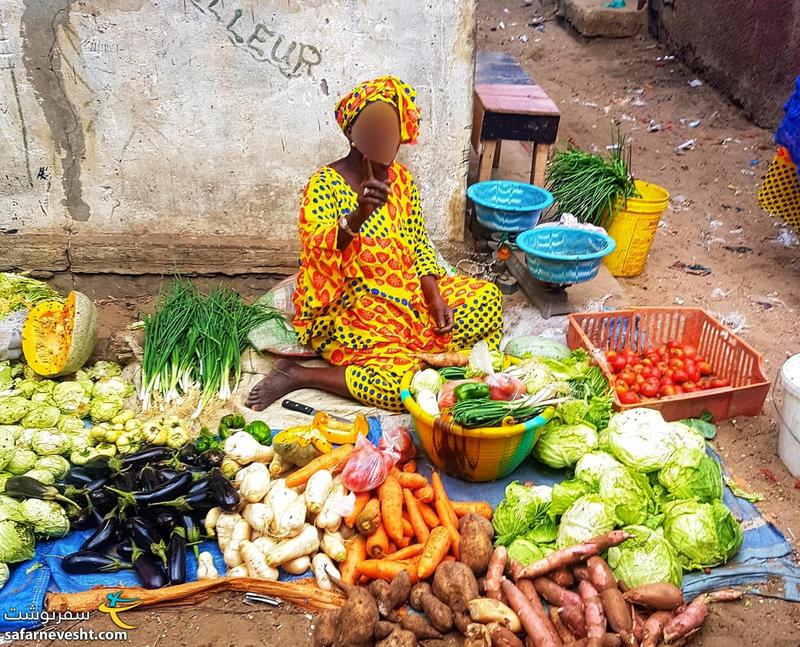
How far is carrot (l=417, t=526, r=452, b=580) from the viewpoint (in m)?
2.79

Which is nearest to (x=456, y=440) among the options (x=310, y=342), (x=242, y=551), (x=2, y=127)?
(x=242, y=551)

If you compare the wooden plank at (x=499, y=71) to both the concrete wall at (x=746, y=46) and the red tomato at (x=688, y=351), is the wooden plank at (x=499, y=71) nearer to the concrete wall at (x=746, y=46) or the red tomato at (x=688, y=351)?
the red tomato at (x=688, y=351)

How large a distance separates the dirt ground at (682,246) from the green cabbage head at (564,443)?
787 millimetres

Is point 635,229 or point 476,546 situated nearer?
point 476,546

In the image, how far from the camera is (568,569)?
9.20 ft

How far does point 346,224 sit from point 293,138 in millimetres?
1611

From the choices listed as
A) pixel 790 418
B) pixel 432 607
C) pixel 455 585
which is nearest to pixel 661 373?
pixel 790 418

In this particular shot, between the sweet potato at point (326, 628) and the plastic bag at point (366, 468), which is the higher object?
the plastic bag at point (366, 468)

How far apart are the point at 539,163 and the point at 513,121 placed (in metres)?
0.44

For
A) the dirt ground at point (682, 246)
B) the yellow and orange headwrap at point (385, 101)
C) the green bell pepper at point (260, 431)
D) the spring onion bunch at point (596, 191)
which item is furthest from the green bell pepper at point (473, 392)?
the spring onion bunch at point (596, 191)

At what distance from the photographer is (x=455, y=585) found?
8.72ft

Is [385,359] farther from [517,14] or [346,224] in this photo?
[517,14]

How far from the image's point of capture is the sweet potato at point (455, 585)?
8.66ft

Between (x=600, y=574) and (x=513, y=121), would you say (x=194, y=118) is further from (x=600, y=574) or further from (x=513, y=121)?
(x=600, y=574)
